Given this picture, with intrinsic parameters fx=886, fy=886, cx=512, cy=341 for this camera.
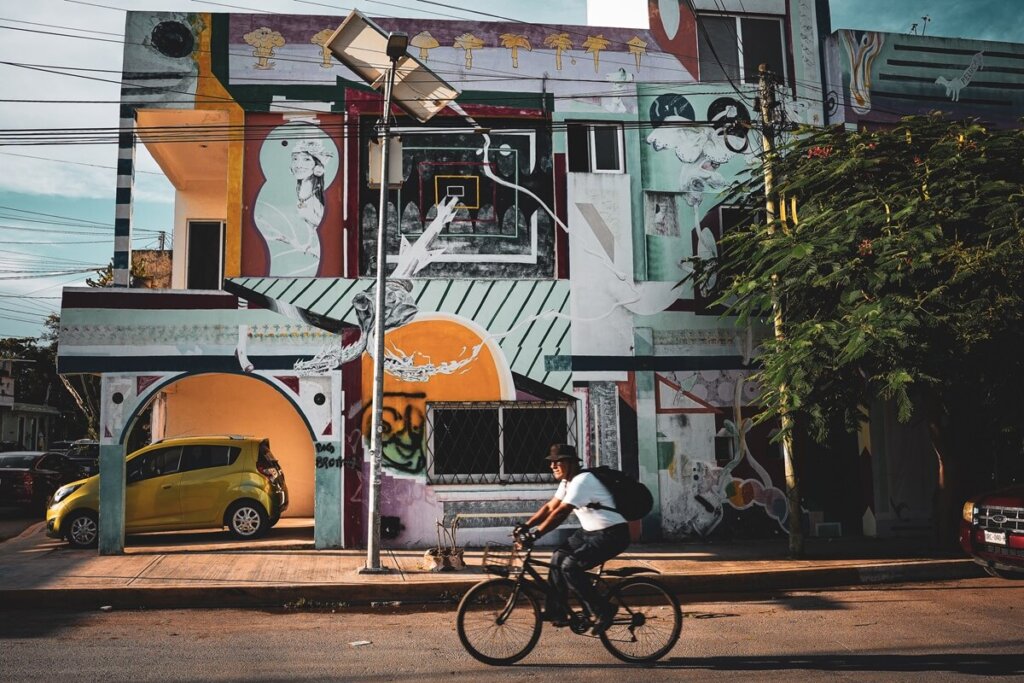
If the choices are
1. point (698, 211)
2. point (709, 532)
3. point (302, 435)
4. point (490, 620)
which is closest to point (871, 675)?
point (490, 620)

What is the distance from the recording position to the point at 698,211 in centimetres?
1473

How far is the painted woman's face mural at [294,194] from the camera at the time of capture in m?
13.7

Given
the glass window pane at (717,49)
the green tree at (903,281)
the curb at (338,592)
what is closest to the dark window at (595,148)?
the glass window pane at (717,49)

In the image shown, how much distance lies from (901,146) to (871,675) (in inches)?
327

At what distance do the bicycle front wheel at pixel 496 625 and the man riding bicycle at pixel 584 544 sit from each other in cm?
19

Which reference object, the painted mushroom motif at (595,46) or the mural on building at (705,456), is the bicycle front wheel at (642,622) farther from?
the painted mushroom motif at (595,46)

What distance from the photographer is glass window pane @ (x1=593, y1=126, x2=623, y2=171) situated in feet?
47.9

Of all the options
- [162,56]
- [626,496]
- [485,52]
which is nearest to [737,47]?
[485,52]

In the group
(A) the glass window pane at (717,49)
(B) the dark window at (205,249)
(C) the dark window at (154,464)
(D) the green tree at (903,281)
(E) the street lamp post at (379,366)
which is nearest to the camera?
(D) the green tree at (903,281)

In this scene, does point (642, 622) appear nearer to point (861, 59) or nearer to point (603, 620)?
point (603, 620)

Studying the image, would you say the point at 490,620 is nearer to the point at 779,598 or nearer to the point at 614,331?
the point at 779,598

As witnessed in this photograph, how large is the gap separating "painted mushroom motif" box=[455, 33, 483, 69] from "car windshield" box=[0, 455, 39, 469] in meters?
14.3

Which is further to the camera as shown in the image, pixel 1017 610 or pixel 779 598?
pixel 779 598

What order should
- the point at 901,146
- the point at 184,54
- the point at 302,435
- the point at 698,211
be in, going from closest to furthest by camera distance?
the point at 901,146, the point at 184,54, the point at 698,211, the point at 302,435
